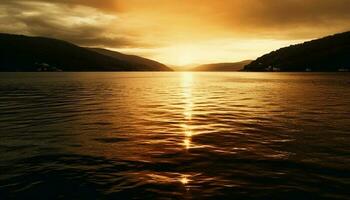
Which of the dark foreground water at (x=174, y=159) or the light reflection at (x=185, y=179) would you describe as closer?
the dark foreground water at (x=174, y=159)

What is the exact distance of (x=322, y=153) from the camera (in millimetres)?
20781

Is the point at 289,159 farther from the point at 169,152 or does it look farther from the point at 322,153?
the point at 169,152

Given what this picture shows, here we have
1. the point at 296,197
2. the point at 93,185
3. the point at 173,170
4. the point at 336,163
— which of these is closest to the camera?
the point at 296,197

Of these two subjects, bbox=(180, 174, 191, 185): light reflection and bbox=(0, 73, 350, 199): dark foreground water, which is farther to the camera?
bbox=(180, 174, 191, 185): light reflection

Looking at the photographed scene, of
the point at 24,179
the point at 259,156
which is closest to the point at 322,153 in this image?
the point at 259,156

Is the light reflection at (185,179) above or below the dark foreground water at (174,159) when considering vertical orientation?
above

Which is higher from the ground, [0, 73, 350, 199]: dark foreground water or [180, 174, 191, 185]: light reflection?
[180, 174, 191, 185]: light reflection

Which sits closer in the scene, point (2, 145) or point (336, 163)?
point (336, 163)

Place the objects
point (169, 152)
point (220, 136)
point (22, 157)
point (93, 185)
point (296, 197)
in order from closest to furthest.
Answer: point (296, 197)
point (93, 185)
point (22, 157)
point (169, 152)
point (220, 136)

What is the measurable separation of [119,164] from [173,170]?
3022mm

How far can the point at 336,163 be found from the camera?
18.5 metres

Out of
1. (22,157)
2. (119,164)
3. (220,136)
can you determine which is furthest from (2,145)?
(220,136)

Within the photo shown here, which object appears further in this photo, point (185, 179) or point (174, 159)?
point (174, 159)

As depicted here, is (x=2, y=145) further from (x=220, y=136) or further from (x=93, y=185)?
(x=220, y=136)
